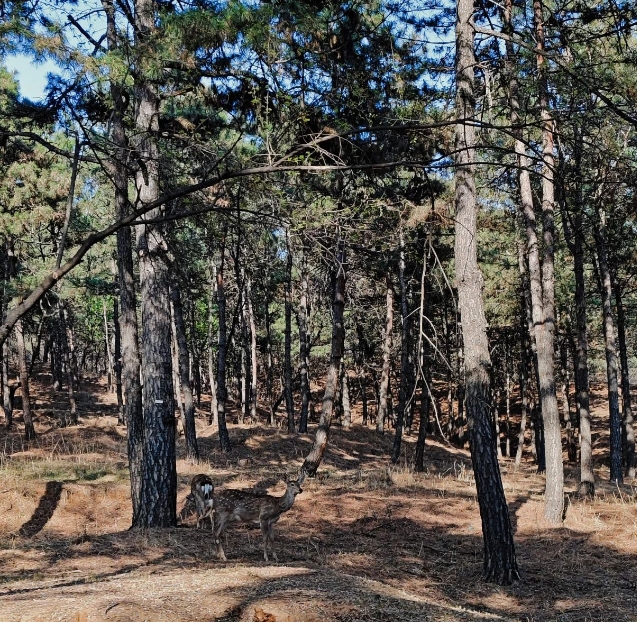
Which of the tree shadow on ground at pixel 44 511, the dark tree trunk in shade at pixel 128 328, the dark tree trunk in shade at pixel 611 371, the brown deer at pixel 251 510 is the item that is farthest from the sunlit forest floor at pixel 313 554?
the dark tree trunk in shade at pixel 611 371

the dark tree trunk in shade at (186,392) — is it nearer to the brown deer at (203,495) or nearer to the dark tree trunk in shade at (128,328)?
the dark tree trunk in shade at (128,328)

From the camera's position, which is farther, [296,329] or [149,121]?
[296,329]

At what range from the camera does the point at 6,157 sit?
32.3 ft

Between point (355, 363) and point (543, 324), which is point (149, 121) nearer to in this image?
point (543, 324)

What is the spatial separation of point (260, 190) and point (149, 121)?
4260 mm

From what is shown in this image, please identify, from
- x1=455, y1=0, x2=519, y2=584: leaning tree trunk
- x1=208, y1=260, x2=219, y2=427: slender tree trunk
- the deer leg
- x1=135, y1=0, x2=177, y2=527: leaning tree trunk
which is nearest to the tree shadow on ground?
x1=135, y1=0, x2=177, y2=527: leaning tree trunk

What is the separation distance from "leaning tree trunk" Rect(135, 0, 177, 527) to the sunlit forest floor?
0.60 m

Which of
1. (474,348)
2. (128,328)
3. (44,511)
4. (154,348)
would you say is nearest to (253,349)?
(44,511)

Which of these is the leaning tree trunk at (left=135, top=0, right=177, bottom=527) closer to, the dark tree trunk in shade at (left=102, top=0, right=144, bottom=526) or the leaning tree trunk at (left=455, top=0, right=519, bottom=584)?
the dark tree trunk in shade at (left=102, top=0, right=144, bottom=526)

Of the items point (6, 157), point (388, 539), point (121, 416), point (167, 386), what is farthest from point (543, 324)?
point (121, 416)

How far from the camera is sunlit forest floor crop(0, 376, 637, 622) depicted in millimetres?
5547

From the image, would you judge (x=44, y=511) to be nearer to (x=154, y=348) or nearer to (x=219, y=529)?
(x=154, y=348)

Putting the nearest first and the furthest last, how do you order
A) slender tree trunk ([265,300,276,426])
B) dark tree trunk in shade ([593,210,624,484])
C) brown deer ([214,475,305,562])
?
brown deer ([214,475,305,562])
dark tree trunk in shade ([593,210,624,484])
slender tree trunk ([265,300,276,426])

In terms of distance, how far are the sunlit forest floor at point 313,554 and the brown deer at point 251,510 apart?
1.15ft
